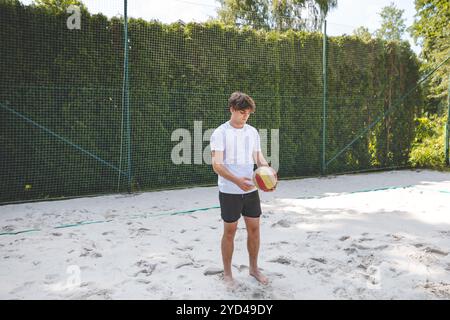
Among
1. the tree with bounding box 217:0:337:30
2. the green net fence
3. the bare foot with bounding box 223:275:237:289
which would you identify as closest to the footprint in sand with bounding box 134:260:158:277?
the bare foot with bounding box 223:275:237:289

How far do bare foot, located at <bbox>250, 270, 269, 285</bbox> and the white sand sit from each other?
4 centimetres

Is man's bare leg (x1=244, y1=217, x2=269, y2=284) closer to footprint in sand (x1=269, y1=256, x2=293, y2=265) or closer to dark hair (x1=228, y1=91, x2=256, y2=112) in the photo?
footprint in sand (x1=269, y1=256, x2=293, y2=265)

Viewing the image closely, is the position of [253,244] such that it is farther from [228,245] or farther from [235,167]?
[235,167]

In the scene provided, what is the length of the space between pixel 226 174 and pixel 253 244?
1.97 ft

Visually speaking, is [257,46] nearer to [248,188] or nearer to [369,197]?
[369,197]

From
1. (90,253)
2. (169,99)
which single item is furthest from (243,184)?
(169,99)

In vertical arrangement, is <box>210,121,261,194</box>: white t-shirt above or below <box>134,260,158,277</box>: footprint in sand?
above

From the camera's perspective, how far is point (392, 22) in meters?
42.4

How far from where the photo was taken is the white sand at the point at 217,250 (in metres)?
2.63

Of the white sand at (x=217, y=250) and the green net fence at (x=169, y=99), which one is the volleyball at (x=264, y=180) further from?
the green net fence at (x=169, y=99)

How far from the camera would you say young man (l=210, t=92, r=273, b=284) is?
253 centimetres

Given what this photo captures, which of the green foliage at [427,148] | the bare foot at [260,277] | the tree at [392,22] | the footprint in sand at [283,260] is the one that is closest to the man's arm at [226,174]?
the bare foot at [260,277]

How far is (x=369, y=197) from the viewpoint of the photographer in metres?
5.80
